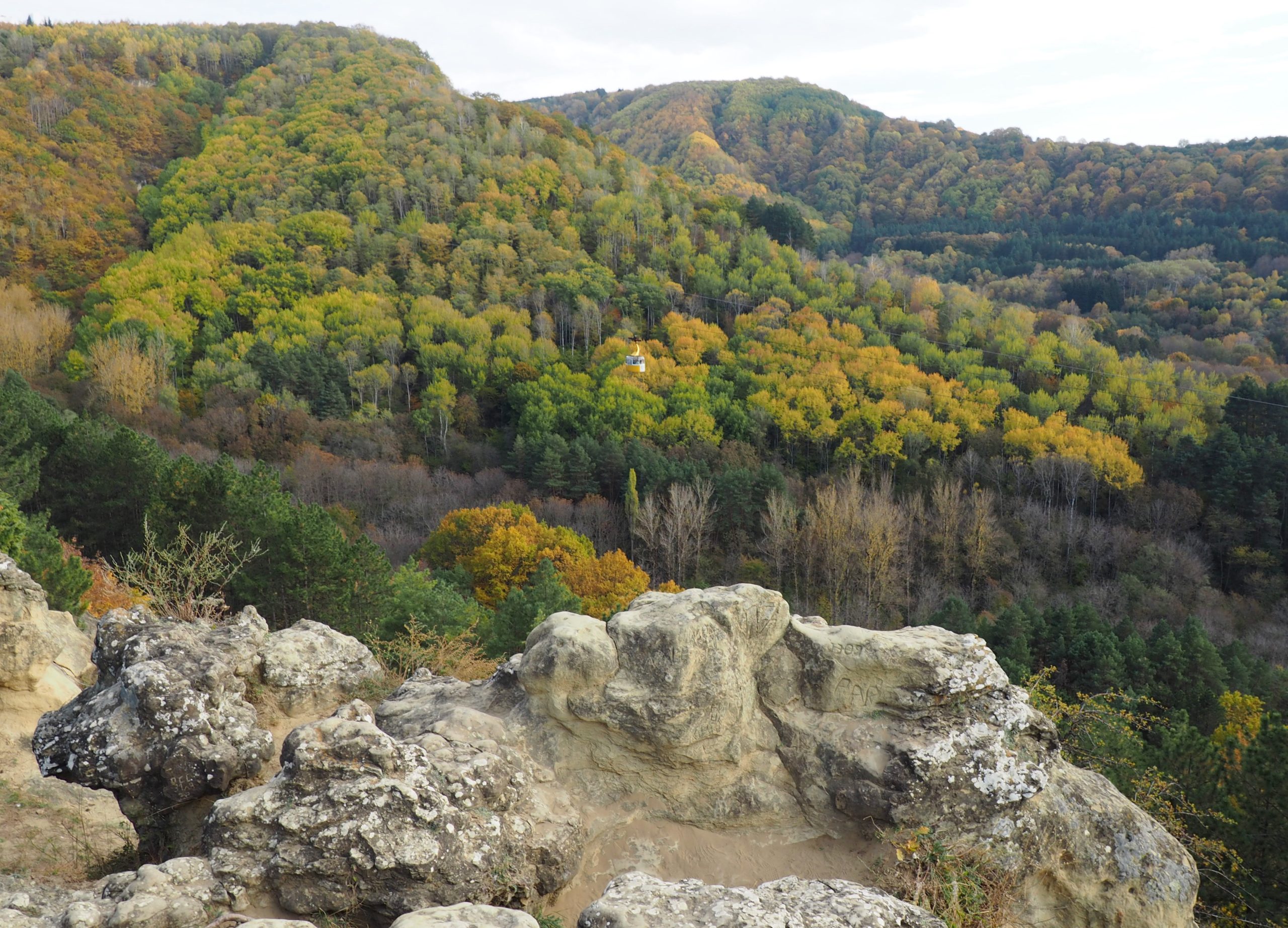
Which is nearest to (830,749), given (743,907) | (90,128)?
(743,907)

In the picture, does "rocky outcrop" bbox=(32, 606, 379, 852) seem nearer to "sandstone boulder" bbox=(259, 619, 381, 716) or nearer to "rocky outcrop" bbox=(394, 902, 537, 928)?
"sandstone boulder" bbox=(259, 619, 381, 716)

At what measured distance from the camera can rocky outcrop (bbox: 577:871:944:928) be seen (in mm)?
6164

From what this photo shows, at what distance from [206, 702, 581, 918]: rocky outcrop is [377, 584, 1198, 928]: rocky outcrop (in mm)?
941

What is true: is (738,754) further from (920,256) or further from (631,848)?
(920,256)

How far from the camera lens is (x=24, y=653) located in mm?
11094

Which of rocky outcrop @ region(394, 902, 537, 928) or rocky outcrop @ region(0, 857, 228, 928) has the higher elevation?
rocky outcrop @ region(394, 902, 537, 928)

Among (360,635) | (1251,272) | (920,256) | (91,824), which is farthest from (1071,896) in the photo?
(920,256)

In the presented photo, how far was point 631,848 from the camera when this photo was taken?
28.2ft

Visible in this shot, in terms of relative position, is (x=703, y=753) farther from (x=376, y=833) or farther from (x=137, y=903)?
(x=137, y=903)

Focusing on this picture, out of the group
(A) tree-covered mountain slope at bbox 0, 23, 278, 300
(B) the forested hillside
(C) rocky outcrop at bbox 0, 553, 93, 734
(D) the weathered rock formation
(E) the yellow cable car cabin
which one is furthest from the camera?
(A) tree-covered mountain slope at bbox 0, 23, 278, 300

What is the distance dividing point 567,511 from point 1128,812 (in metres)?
46.2

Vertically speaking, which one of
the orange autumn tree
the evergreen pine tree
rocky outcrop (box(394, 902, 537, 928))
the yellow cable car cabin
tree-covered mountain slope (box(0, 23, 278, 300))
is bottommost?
the orange autumn tree

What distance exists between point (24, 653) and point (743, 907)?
10020mm

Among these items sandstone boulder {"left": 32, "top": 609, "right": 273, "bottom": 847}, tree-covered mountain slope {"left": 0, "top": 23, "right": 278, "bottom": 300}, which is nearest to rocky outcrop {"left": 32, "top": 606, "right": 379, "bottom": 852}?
sandstone boulder {"left": 32, "top": 609, "right": 273, "bottom": 847}
